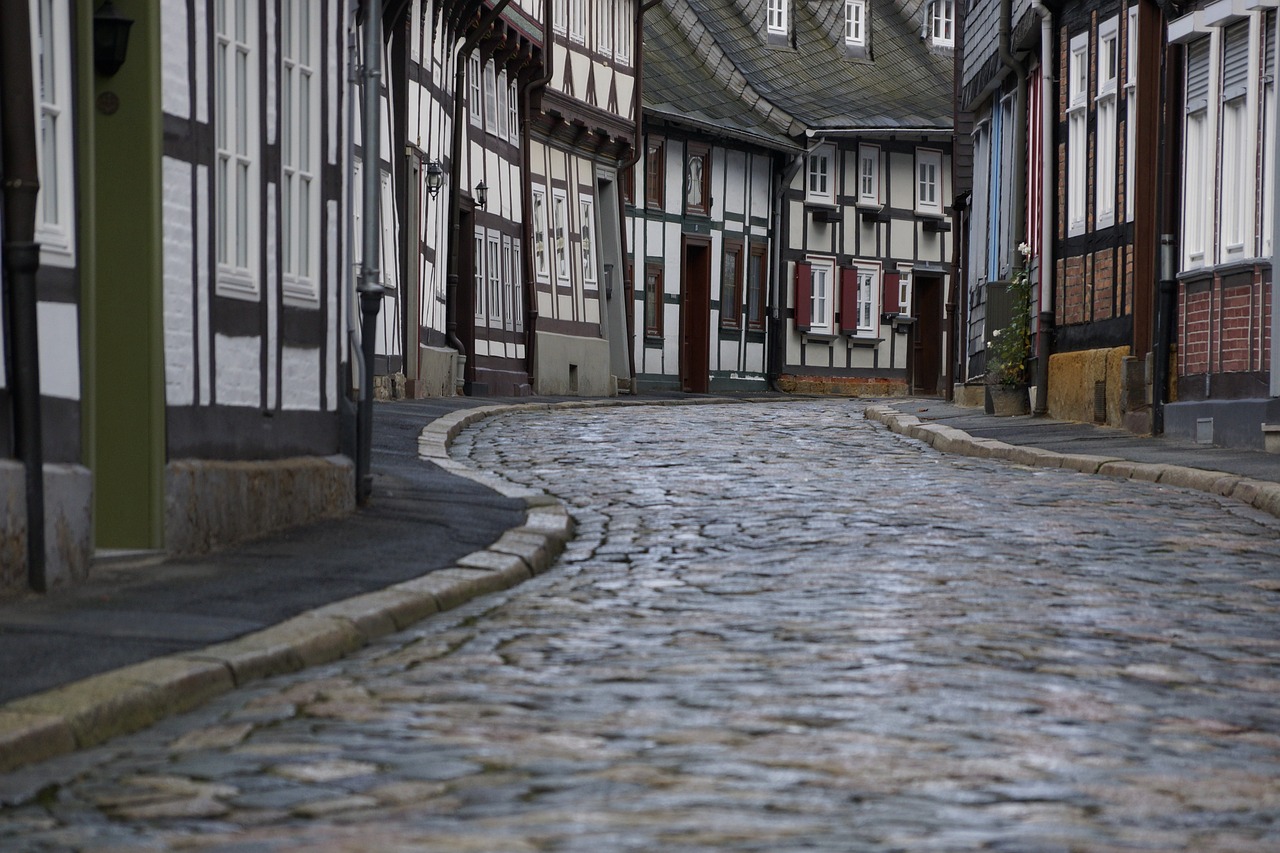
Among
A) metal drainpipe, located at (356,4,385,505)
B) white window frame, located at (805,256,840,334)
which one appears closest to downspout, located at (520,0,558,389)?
white window frame, located at (805,256,840,334)

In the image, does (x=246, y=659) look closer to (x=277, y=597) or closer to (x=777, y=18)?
(x=277, y=597)

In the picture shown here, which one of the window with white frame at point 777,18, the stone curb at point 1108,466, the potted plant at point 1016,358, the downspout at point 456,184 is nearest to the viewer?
the stone curb at point 1108,466

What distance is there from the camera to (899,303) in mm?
48062

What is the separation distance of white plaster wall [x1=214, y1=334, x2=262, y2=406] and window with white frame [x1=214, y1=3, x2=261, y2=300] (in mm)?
247

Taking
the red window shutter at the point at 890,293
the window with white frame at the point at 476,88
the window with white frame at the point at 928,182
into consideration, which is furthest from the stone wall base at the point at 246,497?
the window with white frame at the point at 928,182

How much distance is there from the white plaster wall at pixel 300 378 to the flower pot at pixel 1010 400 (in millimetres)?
13368

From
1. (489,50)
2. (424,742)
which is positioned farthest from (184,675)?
(489,50)

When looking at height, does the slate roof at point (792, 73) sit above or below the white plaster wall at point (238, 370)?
above

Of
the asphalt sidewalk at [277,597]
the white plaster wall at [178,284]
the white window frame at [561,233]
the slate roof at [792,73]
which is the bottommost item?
the asphalt sidewalk at [277,597]

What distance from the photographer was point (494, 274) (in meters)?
31.3

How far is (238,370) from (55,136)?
2.35m

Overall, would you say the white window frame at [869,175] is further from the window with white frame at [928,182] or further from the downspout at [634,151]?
the downspout at [634,151]

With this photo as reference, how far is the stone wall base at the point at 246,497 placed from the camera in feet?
31.9

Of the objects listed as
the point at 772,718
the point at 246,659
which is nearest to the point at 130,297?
the point at 246,659
